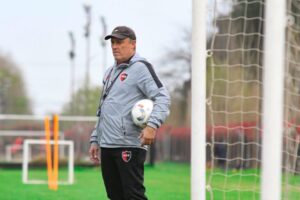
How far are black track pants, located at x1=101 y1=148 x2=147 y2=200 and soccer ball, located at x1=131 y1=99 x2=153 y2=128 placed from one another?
0.22 m

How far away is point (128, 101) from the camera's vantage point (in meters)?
6.18

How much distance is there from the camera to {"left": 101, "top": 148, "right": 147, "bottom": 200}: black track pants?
6086mm

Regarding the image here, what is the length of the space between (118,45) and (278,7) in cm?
170

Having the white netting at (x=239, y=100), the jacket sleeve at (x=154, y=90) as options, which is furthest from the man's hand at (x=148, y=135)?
the white netting at (x=239, y=100)

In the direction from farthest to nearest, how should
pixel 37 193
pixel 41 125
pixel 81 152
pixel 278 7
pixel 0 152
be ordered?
1. pixel 0 152
2. pixel 41 125
3. pixel 81 152
4. pixel 37 193
5. pixel 278 7

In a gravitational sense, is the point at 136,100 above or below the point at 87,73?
below

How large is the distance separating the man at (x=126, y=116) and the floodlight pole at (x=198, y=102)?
247 millimetres

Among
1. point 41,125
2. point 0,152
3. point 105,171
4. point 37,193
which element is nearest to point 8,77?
point 0,152

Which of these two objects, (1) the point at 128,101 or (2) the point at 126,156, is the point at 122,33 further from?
(2) the point at 126,156

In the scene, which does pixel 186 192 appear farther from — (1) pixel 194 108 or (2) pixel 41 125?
(2) pixel 41 125

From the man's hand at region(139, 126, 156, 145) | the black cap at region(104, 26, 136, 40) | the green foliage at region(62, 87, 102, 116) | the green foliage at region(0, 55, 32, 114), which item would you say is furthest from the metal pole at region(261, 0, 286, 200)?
the green foliage at region(0, 55, 32, 114)

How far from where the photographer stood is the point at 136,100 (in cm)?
620

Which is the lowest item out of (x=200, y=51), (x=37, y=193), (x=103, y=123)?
(x=37, y=193)

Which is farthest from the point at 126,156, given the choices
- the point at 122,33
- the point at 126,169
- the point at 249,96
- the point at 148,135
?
the point at 249,96
